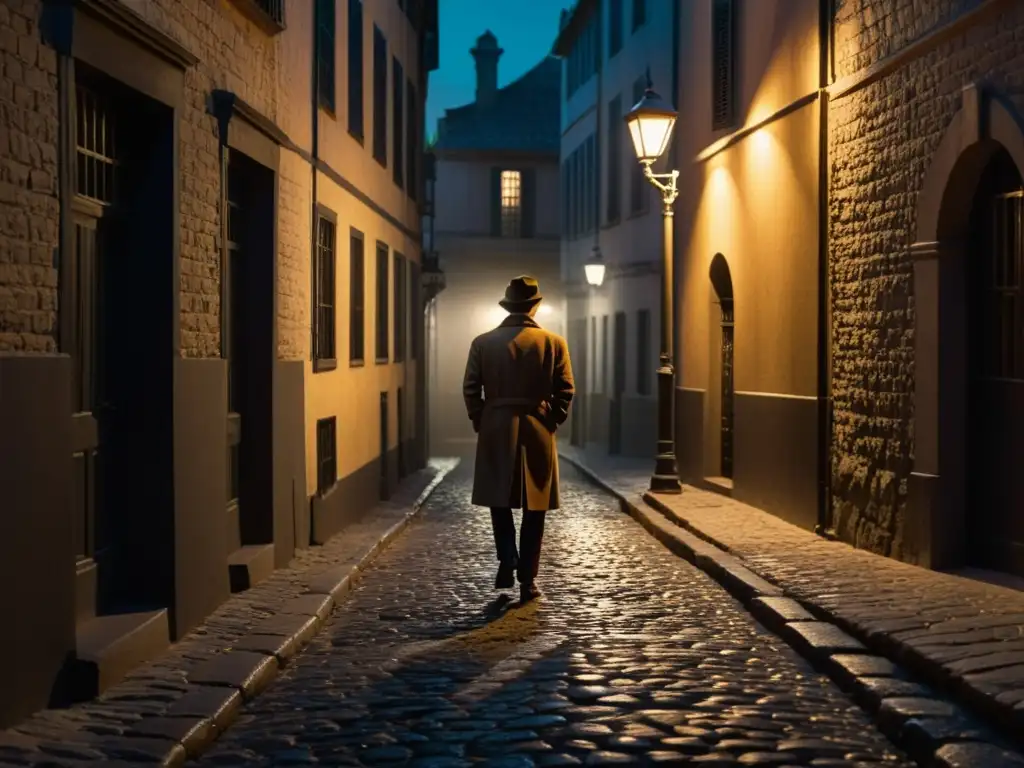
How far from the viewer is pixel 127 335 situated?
8.34m

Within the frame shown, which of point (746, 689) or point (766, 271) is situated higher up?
point (766, 271)

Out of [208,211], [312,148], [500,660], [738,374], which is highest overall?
[312,148]

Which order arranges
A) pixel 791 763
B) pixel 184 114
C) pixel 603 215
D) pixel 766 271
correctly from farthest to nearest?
pixel 603 215
pixel 766 271
pixel 184 114
pixel 791 763

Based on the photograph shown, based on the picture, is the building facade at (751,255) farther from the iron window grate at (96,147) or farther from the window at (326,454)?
the iron window grate at (96,147)

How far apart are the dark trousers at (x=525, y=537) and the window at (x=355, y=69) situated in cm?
725

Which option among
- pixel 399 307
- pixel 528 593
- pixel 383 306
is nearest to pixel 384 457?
pixel 383 306

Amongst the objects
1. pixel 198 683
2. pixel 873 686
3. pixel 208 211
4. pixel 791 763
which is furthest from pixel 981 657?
pixel 208 211

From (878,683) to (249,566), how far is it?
474 centimetres

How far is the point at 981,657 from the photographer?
7191 millimetres

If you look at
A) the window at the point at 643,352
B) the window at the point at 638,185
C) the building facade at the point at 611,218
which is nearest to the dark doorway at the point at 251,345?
the building facade at the point at 611,218

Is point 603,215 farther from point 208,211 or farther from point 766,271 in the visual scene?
point 208,211

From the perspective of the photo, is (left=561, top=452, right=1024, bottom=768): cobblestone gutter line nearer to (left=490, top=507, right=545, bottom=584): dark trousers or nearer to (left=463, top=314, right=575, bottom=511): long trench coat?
→ (left=490, top=507, right=545, bottom=584): dark trousers

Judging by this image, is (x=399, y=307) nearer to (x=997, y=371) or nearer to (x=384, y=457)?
(x=384, y=457)

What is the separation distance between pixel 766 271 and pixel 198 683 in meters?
9.95
